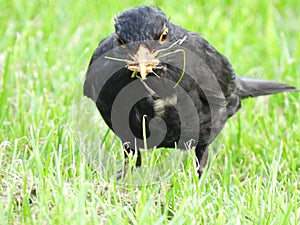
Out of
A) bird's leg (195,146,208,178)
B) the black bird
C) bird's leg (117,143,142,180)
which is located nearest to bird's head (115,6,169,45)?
the black bird

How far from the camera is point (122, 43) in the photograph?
399cm

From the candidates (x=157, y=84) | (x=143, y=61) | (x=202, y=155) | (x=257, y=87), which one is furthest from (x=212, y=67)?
(x=143, y=61)

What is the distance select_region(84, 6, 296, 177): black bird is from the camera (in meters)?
3.96

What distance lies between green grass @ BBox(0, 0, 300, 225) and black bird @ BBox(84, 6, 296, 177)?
0.61 feet

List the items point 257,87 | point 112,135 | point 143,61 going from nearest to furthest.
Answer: point 143,61
point 112,135
point 257,87

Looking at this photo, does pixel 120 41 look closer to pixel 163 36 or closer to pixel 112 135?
pixel 163 36

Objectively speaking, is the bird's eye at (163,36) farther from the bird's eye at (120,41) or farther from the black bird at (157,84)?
the bird's eye at (120,41)

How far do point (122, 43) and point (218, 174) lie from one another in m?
1.12

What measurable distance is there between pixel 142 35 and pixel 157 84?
34 cm

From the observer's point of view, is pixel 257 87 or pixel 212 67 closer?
pixel 212 67

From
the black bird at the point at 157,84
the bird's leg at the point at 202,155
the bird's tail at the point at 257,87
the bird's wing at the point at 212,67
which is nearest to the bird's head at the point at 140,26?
the black bird at the point at 157,84

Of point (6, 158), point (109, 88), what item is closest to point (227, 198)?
point (109, 88)

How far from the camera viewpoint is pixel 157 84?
4.13m

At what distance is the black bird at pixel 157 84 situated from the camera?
156 inches
